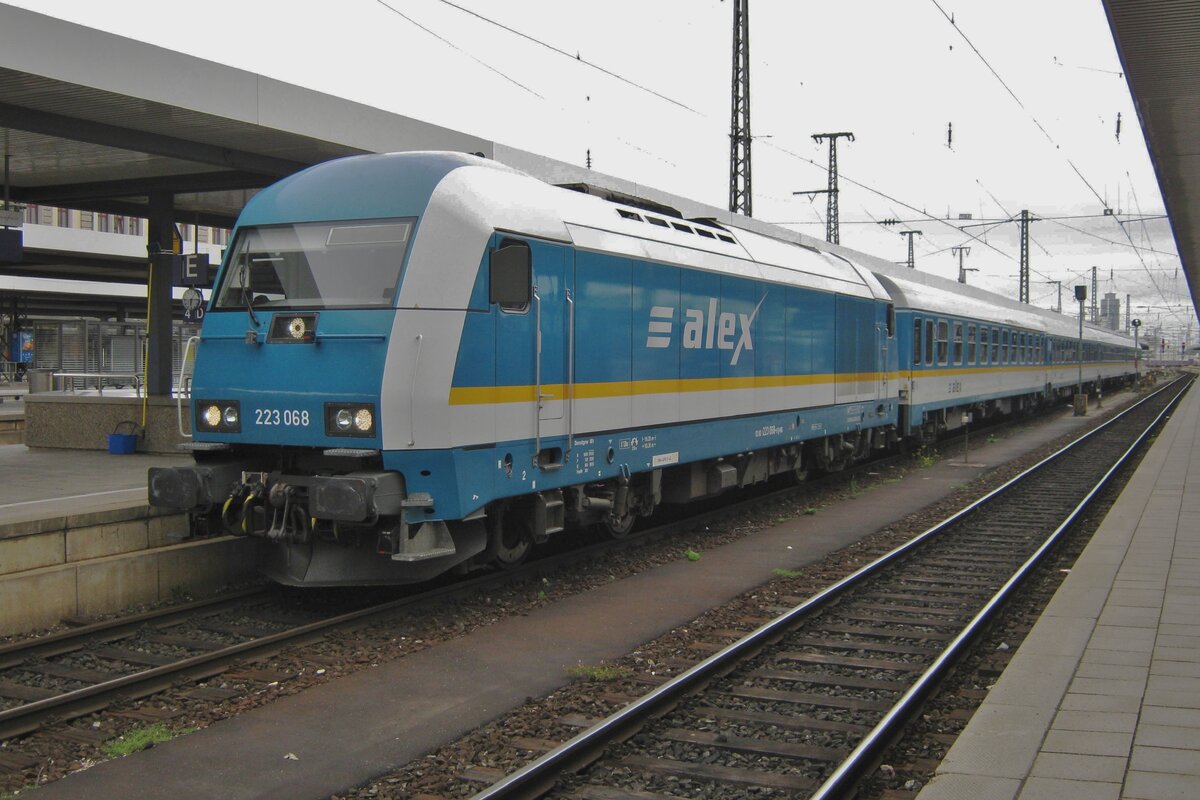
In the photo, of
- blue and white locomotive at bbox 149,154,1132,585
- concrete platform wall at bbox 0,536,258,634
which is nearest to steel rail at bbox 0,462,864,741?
blue and white locomotive at bbox 149,154,1132,585

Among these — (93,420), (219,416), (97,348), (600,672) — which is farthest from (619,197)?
(97,348)

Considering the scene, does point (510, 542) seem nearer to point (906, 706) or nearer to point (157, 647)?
point (157, 647)

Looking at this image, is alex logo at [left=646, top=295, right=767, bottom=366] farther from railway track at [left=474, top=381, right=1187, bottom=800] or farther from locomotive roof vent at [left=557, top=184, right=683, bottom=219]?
railway track at [left=474, top=381, right=1187, bottom=800]

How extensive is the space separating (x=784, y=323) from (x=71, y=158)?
9504 mm

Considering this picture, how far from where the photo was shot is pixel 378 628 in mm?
8070

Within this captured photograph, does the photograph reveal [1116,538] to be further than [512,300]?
Yes

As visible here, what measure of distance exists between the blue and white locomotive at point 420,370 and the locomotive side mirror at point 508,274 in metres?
0.02

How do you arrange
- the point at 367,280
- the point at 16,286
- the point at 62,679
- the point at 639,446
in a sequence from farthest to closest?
the point at 16,286
the point at 639,446
the point at 367,280
the point at 62,679

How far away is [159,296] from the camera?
50.3 ft

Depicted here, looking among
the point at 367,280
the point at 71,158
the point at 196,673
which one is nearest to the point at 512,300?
the point at 367,280

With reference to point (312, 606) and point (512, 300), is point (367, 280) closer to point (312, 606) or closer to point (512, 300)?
point (512, 300)

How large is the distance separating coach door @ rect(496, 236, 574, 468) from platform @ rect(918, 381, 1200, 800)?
3.95 metres

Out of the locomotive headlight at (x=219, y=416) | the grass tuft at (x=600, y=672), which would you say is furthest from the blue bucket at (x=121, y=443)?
the grass tuft at (x=600, y=672)

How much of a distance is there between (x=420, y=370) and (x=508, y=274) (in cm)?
104
